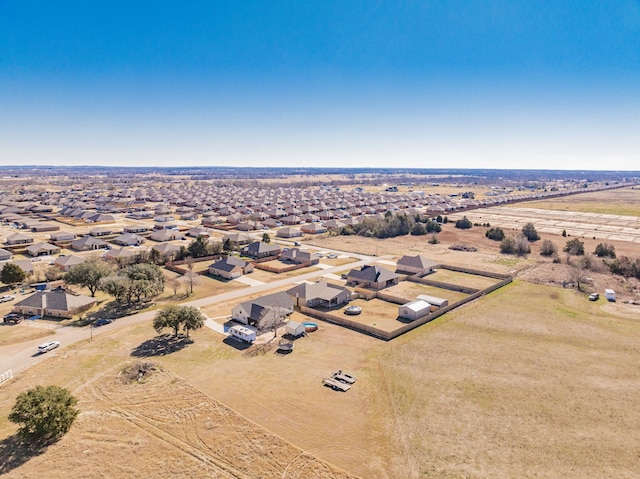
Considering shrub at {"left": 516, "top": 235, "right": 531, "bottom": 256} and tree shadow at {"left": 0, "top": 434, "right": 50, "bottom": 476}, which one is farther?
shrub at {"left": 516, "top": 235, "right": 531, "bottom": 256}

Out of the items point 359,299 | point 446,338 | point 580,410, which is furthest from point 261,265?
point 580,410

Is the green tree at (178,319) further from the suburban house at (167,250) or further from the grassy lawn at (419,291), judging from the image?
the suburban house at (167,250)

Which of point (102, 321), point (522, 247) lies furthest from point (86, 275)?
point (522, 247)

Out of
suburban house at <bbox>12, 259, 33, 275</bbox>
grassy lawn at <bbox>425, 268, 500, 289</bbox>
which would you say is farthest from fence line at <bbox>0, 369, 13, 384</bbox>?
grassy lawn at <bbox>425, 268, 500, 289</bbox>

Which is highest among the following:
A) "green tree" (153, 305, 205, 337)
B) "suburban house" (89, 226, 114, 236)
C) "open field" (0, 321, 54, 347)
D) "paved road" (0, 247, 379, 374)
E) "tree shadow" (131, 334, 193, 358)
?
"green tree" (153, 305, 205, 337)

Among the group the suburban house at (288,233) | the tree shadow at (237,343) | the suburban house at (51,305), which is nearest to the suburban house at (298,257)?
the suburban house at (288,233)

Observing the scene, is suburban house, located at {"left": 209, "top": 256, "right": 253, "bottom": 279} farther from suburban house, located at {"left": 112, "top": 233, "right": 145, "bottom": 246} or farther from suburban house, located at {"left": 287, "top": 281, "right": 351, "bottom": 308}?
suburban house, located at {"left": 112, "top": 233, "right": 145, "bottom": 246}

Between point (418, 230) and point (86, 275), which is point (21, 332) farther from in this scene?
point (418, 230)
